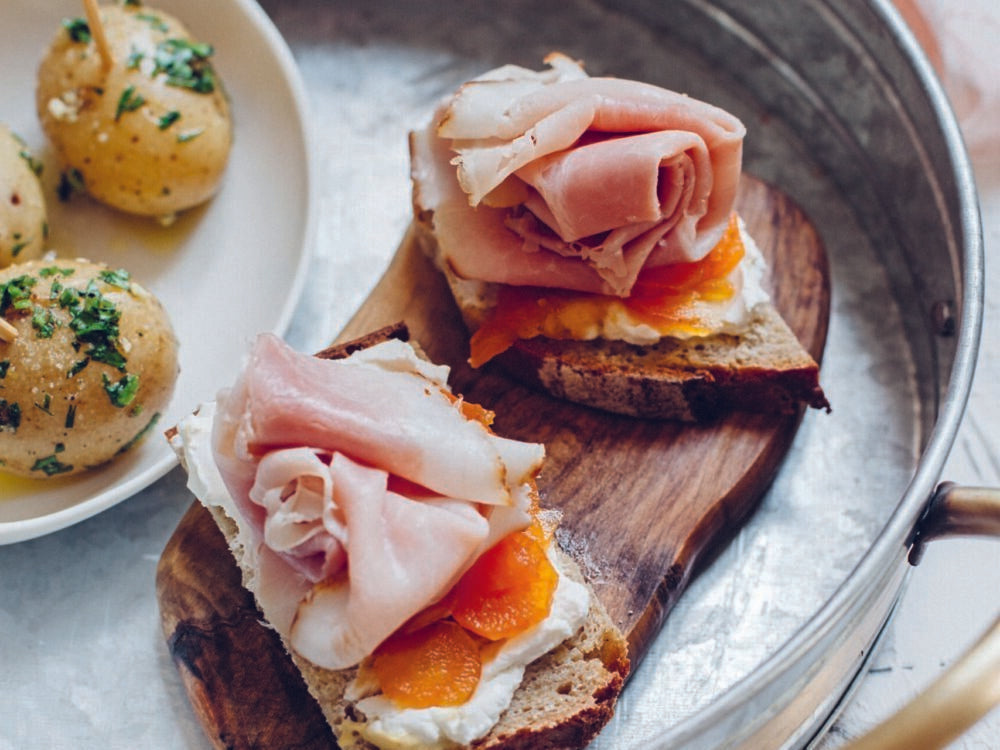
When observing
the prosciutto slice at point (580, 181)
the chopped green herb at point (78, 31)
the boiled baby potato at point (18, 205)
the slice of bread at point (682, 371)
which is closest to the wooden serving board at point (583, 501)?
the slice of bread at point (682, 371)

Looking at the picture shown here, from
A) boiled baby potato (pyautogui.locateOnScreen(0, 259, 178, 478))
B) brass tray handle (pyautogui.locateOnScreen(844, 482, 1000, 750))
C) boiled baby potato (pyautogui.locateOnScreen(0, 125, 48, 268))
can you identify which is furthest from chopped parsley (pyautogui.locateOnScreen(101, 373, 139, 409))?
brass tray handle (pyautogui.locateOnScreen(844, 482, 1000, 750))

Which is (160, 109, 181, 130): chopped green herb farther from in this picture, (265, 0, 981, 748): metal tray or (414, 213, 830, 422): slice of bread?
(414, 213, 830, 422): slice of bread

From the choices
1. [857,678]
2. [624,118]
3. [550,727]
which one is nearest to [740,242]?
[624,118]

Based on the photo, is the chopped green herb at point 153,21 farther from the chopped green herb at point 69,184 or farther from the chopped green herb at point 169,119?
the chopped green herb at point 69,184

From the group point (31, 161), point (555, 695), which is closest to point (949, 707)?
point (555, 695)

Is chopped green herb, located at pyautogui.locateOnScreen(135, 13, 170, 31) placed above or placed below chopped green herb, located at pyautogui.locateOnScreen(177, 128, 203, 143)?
above
